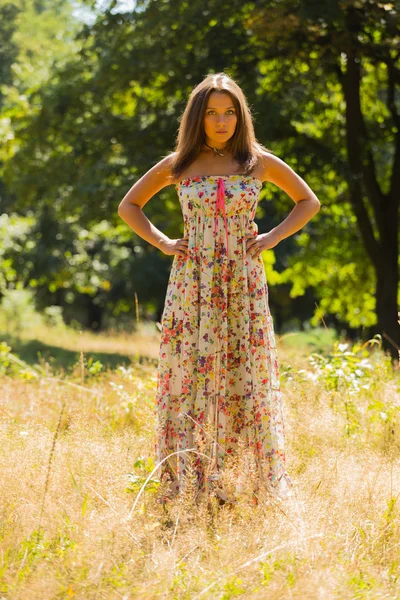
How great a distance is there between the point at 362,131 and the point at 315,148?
40.1 inches

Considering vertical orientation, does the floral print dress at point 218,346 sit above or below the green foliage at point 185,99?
below

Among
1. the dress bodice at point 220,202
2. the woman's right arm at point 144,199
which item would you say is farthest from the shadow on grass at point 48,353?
the dress bodice at point 220,202

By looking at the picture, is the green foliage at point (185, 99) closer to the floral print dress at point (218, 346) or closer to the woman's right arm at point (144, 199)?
the woman's right arm at point (144, 199)

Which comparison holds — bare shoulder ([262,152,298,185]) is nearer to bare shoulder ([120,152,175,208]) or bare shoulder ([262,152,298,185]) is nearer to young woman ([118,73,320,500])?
young woman ([118,73,320,500])

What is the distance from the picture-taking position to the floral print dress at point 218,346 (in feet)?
12.3

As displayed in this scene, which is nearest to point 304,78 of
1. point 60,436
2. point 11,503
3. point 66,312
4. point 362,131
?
point 362,131

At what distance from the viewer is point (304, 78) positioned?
12078 mm

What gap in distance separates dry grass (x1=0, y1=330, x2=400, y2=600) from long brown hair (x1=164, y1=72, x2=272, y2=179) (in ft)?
4.44

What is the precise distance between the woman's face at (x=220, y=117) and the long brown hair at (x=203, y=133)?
0.02 meters

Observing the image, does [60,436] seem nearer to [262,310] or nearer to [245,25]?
[262,310]

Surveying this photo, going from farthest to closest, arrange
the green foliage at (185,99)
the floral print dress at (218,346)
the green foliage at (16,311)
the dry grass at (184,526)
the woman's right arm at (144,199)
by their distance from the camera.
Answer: the green foliage at (16,311) → the green foliage at (185,99) → the woman's right arm at (144,199) → the floral print dress at (218,346) → the dry grass at (184,526)

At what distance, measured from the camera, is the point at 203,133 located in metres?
3.92

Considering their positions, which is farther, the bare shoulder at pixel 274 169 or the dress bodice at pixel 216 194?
the bare shoulder at pixel 274 169

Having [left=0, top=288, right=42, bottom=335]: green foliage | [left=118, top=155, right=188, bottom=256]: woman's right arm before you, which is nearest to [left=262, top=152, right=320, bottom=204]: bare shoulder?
[left=118, top=155, right=188, bottom=256]: woman's right arm
